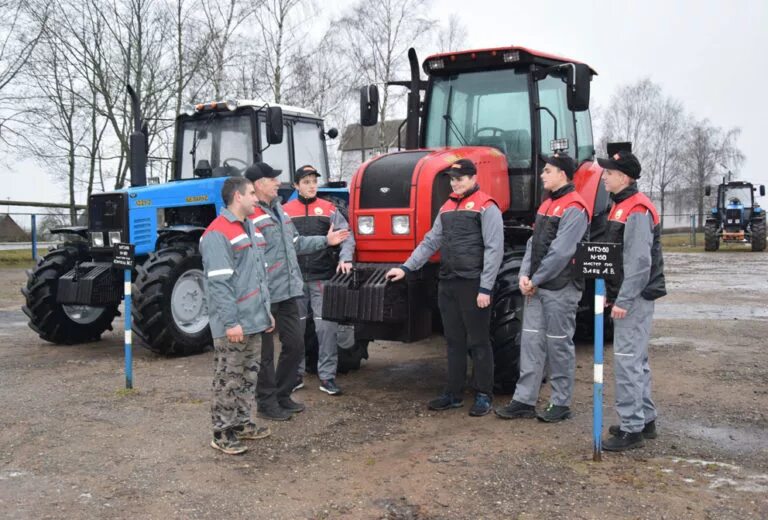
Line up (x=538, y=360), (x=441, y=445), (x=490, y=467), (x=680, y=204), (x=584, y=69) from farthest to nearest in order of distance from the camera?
1. (x=680, y=204)
2. (x=584, y=69)
3. (x=538, y=360)
4. (x=441, y=445)
5. (x=490, y=467)

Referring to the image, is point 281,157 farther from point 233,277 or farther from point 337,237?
point 233,277

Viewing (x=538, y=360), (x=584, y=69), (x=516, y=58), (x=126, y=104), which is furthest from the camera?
(x=126, y=104)

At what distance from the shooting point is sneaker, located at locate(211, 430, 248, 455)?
470cm

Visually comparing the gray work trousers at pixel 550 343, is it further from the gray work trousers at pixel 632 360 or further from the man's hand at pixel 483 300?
the gray work trousers at pixel 632 360

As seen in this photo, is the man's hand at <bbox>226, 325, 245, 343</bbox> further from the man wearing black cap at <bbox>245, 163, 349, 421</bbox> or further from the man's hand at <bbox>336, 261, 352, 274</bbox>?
the man's hand at <bbox>336, 261, 352, 274</bbox>

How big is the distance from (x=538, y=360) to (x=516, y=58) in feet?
9.43

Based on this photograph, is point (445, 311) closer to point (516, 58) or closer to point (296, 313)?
point (296, 313)

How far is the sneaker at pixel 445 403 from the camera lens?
5728mm

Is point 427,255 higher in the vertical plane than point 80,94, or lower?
lower

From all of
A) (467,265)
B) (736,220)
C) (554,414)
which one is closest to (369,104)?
(467,265)

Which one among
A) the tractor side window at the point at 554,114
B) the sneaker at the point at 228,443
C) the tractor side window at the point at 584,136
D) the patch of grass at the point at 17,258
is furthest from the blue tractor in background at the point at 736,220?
the sneaker at the point at 228,443

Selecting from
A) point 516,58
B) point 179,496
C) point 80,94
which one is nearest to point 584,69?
point 516,58

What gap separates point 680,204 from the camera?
5459 cm

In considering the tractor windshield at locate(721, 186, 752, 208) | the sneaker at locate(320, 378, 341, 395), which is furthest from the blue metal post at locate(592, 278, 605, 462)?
the tractor windshield at locate(721, 186, 752, 208)
